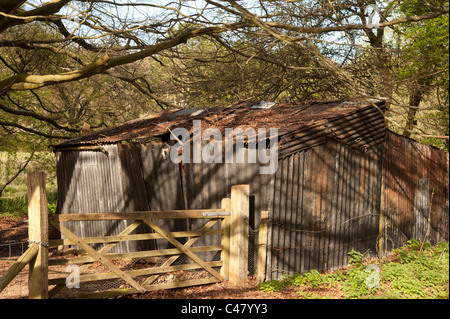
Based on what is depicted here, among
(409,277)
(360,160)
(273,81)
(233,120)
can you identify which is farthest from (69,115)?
(409,277)

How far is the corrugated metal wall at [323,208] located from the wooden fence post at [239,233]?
2.15ft

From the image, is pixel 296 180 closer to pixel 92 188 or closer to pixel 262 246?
pixel 262 246

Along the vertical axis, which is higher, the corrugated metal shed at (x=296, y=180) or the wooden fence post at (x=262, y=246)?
the corrugated metal shed at (x=296, y=180)

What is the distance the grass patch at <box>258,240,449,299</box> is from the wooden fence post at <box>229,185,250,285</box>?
438mm

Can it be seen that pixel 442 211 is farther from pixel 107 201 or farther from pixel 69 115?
pixel 69 115

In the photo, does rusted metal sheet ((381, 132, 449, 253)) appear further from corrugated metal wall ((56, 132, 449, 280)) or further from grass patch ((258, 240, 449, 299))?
grass patch ((258, 240, 449, 299))

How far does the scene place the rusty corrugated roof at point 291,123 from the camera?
8.53 meters

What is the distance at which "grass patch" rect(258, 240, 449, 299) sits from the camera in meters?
6.96

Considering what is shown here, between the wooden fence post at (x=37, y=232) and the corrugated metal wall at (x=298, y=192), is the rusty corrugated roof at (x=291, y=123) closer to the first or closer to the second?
the corrugated metal wall at (x=298, y=192)

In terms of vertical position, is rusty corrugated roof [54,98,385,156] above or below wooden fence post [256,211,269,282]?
above

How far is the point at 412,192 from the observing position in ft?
37.9

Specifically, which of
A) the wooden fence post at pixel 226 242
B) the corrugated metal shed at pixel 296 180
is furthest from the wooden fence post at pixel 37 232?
the corrugated metal shed at pixel 296 180

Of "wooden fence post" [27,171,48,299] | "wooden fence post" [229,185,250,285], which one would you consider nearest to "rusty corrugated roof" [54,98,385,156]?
"wooden fence post" [229,185,250,285]

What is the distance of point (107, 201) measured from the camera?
1115 cm
